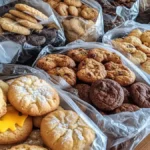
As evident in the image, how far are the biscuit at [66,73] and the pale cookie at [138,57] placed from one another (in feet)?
1.01

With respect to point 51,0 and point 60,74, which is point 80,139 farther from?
point 51,0

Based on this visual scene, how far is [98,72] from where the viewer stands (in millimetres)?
1059

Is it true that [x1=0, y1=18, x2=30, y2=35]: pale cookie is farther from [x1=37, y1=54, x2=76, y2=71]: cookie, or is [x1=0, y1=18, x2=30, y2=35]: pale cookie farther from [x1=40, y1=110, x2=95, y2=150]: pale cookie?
[x1=40, y1=110, x2=95, y2=150]: pale cookie

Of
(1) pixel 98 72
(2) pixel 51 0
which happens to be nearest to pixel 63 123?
(1) pixel 98 72

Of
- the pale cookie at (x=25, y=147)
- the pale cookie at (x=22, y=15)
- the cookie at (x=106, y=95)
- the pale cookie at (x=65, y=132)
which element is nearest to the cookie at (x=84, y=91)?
the cookie at (x=106, y=95)

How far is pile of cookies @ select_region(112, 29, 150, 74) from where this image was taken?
1.25 meters

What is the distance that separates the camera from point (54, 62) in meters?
1.11

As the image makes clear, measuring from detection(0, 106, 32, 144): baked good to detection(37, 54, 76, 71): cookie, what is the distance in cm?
29

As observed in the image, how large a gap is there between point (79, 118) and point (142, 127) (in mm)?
209

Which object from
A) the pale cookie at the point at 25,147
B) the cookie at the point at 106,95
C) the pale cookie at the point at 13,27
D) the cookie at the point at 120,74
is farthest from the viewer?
the pale cookie at the point at 13,27

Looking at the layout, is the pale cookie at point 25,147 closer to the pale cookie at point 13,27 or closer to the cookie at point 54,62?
the cookie at point 54,62

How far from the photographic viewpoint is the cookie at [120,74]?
3.52ft

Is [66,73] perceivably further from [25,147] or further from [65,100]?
[25,147]

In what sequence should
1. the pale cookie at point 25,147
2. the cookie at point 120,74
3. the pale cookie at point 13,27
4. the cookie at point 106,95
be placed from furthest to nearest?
the pale cookie at point 13,27, the cookie at point 120,74, the cookie at point 106,95, the pale cookie at point 25,147
